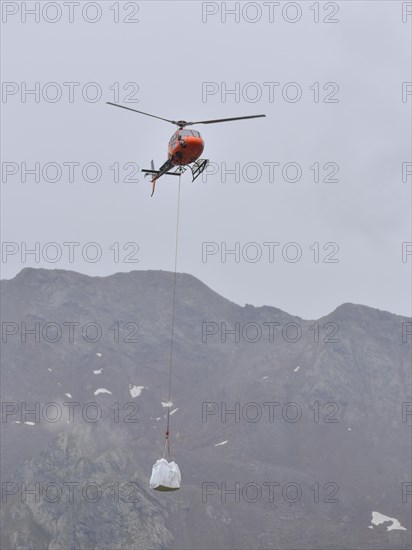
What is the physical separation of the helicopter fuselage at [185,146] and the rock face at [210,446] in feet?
330

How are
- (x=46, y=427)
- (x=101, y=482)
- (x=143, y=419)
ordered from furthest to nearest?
(x=143, y=419), (x=46, y=427), (x=101, y=482)

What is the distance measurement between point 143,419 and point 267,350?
4049cm

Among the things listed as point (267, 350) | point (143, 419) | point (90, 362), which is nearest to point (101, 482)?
point (143, 419)

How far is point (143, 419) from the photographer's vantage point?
581ft

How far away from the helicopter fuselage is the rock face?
330ft

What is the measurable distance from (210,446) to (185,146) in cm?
13239

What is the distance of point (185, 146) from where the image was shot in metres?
40.4

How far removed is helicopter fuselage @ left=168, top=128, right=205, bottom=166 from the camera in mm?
40500

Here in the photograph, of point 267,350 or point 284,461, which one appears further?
point 267,350

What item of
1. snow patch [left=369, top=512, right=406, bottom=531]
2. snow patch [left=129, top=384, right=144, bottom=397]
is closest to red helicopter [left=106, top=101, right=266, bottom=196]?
snow patch [left=369, top=512, right=406, bottom=531]

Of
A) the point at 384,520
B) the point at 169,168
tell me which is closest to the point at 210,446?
the point at 384,520

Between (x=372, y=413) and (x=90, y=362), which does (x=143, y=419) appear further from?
(x=372, y=413)

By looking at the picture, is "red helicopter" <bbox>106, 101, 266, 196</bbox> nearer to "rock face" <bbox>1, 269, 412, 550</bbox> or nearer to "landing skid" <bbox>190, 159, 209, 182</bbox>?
"landing skid" <bbox>190, 159, 209, 182</bbox>

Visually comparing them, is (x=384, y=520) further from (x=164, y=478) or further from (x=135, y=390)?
(x=164, y=478)
